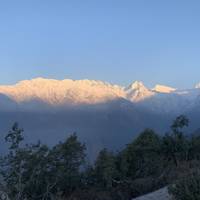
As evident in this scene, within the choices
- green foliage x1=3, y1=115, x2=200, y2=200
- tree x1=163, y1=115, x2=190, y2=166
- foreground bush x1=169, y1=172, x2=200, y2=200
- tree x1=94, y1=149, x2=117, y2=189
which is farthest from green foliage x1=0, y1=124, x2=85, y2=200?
tree x1=163, y1=115, x2=190, y2=166

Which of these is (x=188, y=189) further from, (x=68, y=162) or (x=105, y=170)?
(x=68, y=162)

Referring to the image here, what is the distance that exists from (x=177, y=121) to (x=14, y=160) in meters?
21.0

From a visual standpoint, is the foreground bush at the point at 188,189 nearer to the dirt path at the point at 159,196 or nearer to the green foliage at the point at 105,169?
the green foliage at the point at 105,169

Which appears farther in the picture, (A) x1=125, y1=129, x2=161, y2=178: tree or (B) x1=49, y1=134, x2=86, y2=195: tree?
(A) x1=125, y1=129, x2=161, y2=178: tree

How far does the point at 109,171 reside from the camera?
2588cm

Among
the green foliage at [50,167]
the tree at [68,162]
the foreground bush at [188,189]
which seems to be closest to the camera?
the foreground bush at [188,189]

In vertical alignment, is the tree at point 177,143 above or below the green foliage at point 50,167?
above

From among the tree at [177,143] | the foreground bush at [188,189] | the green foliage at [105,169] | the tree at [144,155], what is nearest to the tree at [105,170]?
the green foliage at [105,169]

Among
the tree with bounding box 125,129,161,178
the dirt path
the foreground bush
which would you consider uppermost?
the tree with bounding box 125,129,161,178

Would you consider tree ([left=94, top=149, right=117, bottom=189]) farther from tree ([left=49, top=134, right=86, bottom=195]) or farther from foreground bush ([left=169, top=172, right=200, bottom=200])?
foreground bush ([left=169, top=172, right=200, bottom=200])

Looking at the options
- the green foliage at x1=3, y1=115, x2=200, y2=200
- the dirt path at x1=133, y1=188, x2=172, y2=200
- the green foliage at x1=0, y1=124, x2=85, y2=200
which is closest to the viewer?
the green foliage at x1=3, y1=115, x2=200, y2=200

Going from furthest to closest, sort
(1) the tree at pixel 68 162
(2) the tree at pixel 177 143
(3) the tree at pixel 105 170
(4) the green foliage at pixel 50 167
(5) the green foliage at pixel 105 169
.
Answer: (2) the tree at pixel 177 143
(3) the tree at pixel 105 170
(1) the tree at pixel 68 162
(4) the green foliage at pixel 50 167
(5) the green foliage at pixel 105 169

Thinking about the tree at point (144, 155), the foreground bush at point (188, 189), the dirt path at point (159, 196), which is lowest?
the dirt path at point (159, 196)

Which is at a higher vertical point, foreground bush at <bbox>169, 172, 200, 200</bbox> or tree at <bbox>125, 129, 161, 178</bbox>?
tree at <bbox>125, 129, 161, 178</bbox>
